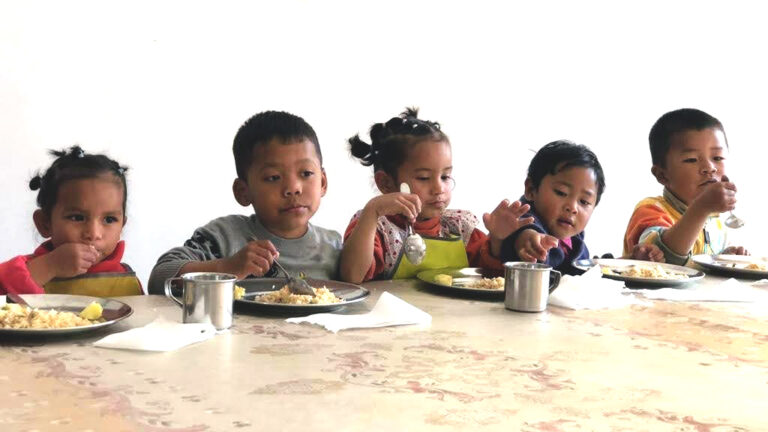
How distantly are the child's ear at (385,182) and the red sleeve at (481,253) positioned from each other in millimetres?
277

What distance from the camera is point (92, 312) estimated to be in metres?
1.13

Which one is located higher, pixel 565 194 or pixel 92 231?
pixel 565 194

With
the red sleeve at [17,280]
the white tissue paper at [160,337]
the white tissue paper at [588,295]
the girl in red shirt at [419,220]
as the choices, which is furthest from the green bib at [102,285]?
the white tissue paper at [588,295]

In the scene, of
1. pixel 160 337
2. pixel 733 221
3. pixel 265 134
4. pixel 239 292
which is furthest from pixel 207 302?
pixel 733 221

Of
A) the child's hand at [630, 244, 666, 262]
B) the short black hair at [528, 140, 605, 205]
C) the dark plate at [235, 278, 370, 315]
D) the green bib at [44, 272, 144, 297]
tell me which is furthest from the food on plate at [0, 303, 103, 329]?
the child's hand at [630, 244, 666, 262]

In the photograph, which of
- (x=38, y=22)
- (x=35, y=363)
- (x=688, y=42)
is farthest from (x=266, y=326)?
(x=688, y=42)

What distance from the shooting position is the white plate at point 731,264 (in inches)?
84.1

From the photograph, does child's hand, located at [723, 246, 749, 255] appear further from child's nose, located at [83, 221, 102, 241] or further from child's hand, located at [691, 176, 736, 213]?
child's nose, located at [83, 221, 102, 241]

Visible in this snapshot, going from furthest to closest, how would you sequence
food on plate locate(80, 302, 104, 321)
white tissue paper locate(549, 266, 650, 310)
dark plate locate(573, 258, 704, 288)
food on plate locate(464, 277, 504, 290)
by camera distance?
dark plate locate(573, 258, 704, 288) → food on plate locate(464, 277, 504, 290) → white tissue paper locate(549, 266, 650, 310) → food on plate locate(80, 302, 104, 321)

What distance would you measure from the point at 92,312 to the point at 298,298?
35 centimetres

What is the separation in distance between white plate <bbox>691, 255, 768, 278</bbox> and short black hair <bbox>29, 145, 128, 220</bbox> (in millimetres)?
1668

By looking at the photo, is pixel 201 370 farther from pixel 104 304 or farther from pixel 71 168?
pixel 71 168

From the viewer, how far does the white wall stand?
293 cm

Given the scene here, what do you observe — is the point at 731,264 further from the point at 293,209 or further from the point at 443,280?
the point at 293,209
